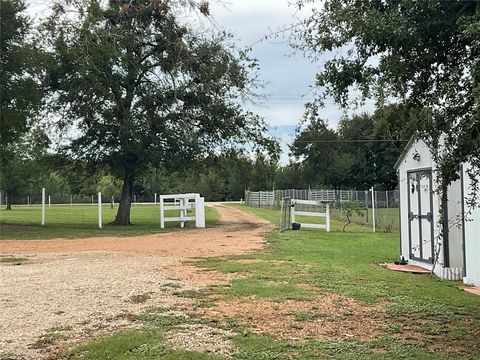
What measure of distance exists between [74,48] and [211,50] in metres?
6.28

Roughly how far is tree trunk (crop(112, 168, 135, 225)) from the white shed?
18172 mm

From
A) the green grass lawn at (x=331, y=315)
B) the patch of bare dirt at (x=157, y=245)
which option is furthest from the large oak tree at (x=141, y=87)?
the green grass lawn at (x=331, y=315)

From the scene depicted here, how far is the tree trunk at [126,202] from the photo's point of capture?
2855cm

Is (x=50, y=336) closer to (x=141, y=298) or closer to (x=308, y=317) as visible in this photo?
(x=141, y=298)

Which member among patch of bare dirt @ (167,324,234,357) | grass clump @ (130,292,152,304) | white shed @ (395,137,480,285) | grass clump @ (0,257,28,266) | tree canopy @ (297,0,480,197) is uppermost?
tree canopy @ (297,0,480,197)

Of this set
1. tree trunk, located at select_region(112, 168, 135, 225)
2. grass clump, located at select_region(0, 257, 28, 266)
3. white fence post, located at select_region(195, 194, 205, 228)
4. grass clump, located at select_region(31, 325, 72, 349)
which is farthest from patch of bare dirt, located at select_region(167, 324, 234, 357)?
tree trunk, located at select_region(112, 168, 135, 225)

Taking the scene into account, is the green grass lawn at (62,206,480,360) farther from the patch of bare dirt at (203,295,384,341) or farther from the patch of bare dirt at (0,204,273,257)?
the patch of bare dirt at (0,204,273,257)

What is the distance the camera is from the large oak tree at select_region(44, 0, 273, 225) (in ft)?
82.3

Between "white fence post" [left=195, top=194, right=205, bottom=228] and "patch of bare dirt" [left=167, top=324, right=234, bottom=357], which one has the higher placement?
"white fence post" [left=195, top=194, right=205, bottom=228]

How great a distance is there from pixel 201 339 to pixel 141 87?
23.2 m

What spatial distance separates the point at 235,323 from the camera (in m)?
6.39

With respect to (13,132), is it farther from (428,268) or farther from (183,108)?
(428,268)

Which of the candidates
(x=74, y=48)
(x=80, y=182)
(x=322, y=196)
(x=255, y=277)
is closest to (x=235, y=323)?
(x=255, y=277)

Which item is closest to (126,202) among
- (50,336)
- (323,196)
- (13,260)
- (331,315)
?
(13,260)
